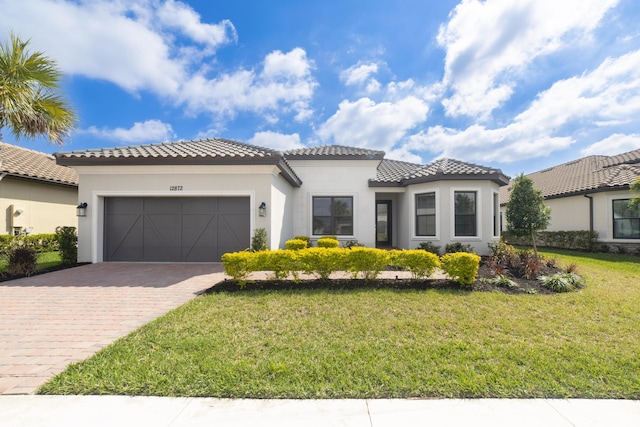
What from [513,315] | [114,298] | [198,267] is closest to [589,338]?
[513,315]

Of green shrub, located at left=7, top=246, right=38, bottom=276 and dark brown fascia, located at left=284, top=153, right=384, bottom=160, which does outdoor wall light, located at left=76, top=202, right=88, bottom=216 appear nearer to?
green shrub, located at left=7, top=246, right=38, bottom=276

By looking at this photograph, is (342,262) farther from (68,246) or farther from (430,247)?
(68,246)

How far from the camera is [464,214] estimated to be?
→ 11.2 meters

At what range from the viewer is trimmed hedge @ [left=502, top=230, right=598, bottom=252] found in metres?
14.0

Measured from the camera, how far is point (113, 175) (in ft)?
31.8

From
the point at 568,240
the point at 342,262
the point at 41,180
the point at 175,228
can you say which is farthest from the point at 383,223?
the point at 41,180

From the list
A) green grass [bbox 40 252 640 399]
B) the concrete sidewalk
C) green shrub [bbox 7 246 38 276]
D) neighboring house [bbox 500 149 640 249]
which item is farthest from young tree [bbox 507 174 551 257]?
green shrub [bbox 7 246 38 276]

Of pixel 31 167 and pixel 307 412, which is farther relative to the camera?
pixel 31 167

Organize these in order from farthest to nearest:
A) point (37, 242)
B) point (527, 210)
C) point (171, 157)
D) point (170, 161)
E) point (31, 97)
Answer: point (37, 242) < point (527, 210) < point (170, 161) < point (171, 157) < point (31, 97)

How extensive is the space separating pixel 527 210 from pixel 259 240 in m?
10.1

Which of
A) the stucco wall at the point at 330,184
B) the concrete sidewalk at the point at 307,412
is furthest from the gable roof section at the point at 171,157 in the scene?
the concrete sidewalk at the point at 307,412

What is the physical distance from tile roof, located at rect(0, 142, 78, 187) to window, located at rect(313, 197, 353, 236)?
45.3 feet

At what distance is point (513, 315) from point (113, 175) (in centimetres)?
1271

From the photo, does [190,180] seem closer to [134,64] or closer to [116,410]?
[134,64]
